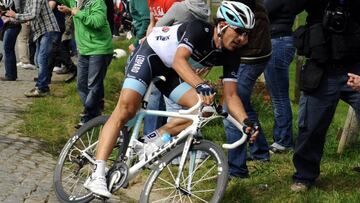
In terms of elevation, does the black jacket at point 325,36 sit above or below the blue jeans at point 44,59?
above

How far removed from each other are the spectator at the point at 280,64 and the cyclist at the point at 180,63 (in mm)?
1603

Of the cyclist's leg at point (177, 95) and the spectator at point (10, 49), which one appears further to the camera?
the spectator at point (10, 49)

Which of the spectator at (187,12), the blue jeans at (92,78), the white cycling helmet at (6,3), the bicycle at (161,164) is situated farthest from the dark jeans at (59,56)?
the bicycle at (161,164)

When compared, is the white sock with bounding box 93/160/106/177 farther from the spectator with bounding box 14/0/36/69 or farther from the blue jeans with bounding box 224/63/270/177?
the spectator with bounding box 14/0/36/69

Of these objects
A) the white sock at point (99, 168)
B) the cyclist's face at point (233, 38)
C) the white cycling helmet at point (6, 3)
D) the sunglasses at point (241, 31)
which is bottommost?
the white cycling helmet at point (6, 3)

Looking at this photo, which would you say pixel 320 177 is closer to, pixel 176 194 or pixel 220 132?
pixel 176 194

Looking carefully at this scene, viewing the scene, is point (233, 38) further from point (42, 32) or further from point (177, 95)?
point (42, 32)

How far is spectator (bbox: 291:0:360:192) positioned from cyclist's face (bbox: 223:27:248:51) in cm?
66

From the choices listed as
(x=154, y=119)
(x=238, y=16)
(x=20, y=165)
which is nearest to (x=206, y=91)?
(x=238, y=16)

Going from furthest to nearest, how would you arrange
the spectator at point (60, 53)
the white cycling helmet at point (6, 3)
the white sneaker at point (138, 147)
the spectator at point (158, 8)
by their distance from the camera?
the spectator at point (60, 53) → the white cycling helmet at point (6, 3) → the spectator at point (158, 8) → the white sneaker at point (138, 147)

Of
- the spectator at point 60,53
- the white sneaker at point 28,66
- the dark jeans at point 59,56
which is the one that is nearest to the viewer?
the dark jeans at point 59,56

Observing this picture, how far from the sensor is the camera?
17.1 ft

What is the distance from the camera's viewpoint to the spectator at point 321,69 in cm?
527

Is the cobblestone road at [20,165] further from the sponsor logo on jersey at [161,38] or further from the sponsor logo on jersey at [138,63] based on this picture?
the sponsor logo on jersey at [161,38]
